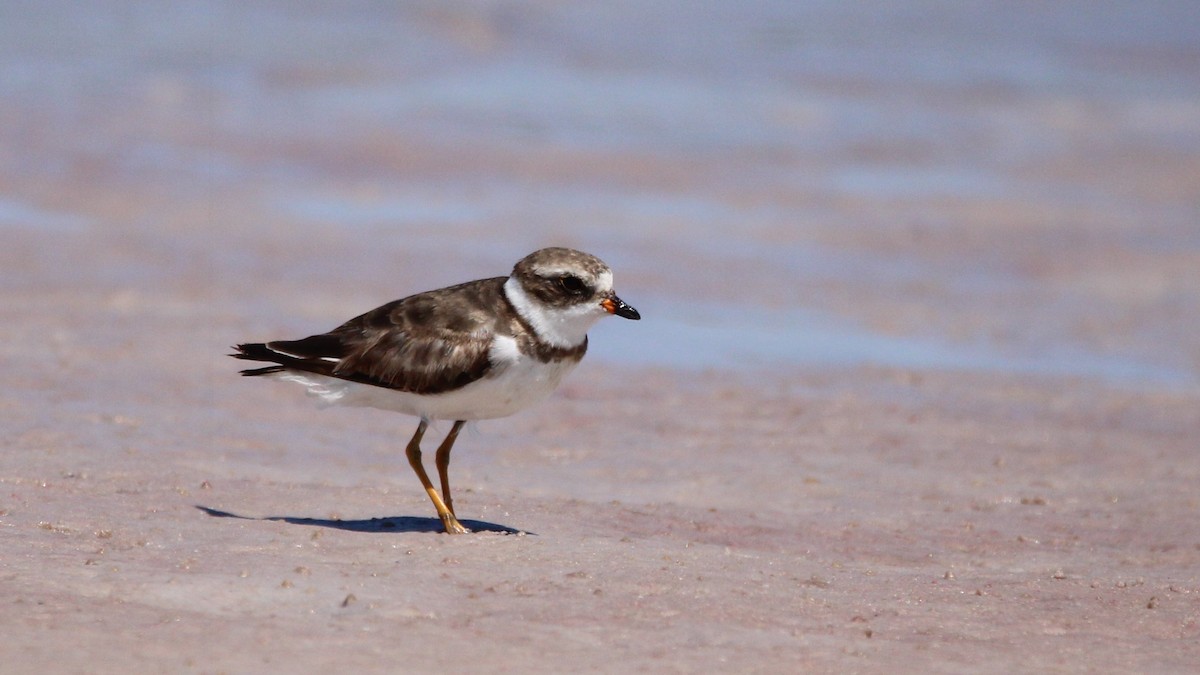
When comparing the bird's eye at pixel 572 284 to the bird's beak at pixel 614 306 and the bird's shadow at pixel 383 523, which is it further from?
the bird's shadow at pixel 383 523

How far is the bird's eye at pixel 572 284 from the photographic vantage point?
755 centimetres

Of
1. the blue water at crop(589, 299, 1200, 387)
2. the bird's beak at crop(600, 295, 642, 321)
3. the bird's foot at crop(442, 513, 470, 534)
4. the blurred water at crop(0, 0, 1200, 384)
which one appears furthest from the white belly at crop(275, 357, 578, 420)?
the blurred water at crop(0, 0, 1200, 384)

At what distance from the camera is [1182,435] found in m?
11.6

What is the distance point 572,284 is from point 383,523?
4.61 feet

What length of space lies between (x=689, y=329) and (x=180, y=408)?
16.2ft

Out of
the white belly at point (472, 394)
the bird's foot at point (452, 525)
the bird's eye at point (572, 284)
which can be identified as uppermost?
the bird's eye at point (572, 284)

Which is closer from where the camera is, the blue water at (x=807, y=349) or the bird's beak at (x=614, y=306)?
the bird's beak at (x=614, y=306)

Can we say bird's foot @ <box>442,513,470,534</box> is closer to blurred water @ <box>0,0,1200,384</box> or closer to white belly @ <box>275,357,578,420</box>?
white belly @ <box>275,357,578,420</box>

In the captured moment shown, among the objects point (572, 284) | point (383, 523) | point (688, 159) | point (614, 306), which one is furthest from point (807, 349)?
point (688, 159)

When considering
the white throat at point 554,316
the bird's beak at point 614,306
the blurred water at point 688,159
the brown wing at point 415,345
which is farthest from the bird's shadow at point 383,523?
the blurred water at point 688,159

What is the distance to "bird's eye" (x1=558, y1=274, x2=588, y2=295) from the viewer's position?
7.55 meters

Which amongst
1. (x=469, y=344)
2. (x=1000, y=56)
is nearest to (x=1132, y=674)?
(x=469, y=344)

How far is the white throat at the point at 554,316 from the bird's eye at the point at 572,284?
0.07 metres

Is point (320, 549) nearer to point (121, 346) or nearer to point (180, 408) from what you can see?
point (180, 408)
